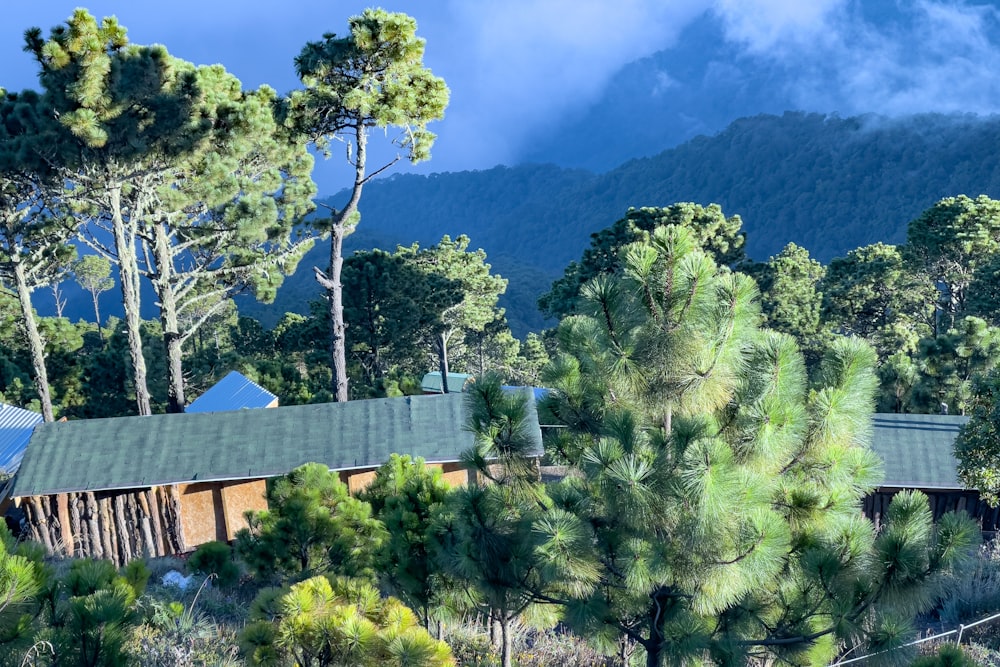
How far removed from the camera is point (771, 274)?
32.6 m

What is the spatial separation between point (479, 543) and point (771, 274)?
96.6 ft

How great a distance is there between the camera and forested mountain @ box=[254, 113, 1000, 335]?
93062 millimetres

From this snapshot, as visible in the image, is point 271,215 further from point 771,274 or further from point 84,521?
point 771,274

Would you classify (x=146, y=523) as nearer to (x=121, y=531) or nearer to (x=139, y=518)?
(x=139, y=518)

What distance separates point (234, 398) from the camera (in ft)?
67.1

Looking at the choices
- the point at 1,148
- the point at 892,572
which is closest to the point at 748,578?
the point at 892,572

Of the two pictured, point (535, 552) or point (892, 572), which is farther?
point (535, 552)

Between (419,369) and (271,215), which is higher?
(271,215)

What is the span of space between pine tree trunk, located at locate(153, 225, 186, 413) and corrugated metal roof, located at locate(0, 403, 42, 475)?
3630mm

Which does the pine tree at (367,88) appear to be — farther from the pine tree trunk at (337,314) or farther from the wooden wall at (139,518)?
the wooden wall at (139,518)

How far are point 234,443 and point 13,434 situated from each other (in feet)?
30.1

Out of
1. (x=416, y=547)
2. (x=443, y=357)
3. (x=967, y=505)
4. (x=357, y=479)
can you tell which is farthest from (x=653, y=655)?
(x=443, y=357)

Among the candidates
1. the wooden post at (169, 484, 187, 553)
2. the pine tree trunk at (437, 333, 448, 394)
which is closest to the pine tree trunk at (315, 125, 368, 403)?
the wooden post at (169, 484, 187, 553)

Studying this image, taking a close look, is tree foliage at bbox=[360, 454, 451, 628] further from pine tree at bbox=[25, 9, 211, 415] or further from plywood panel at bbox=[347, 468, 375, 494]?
pine tree at bbox=[25, 9, 211, 415]
